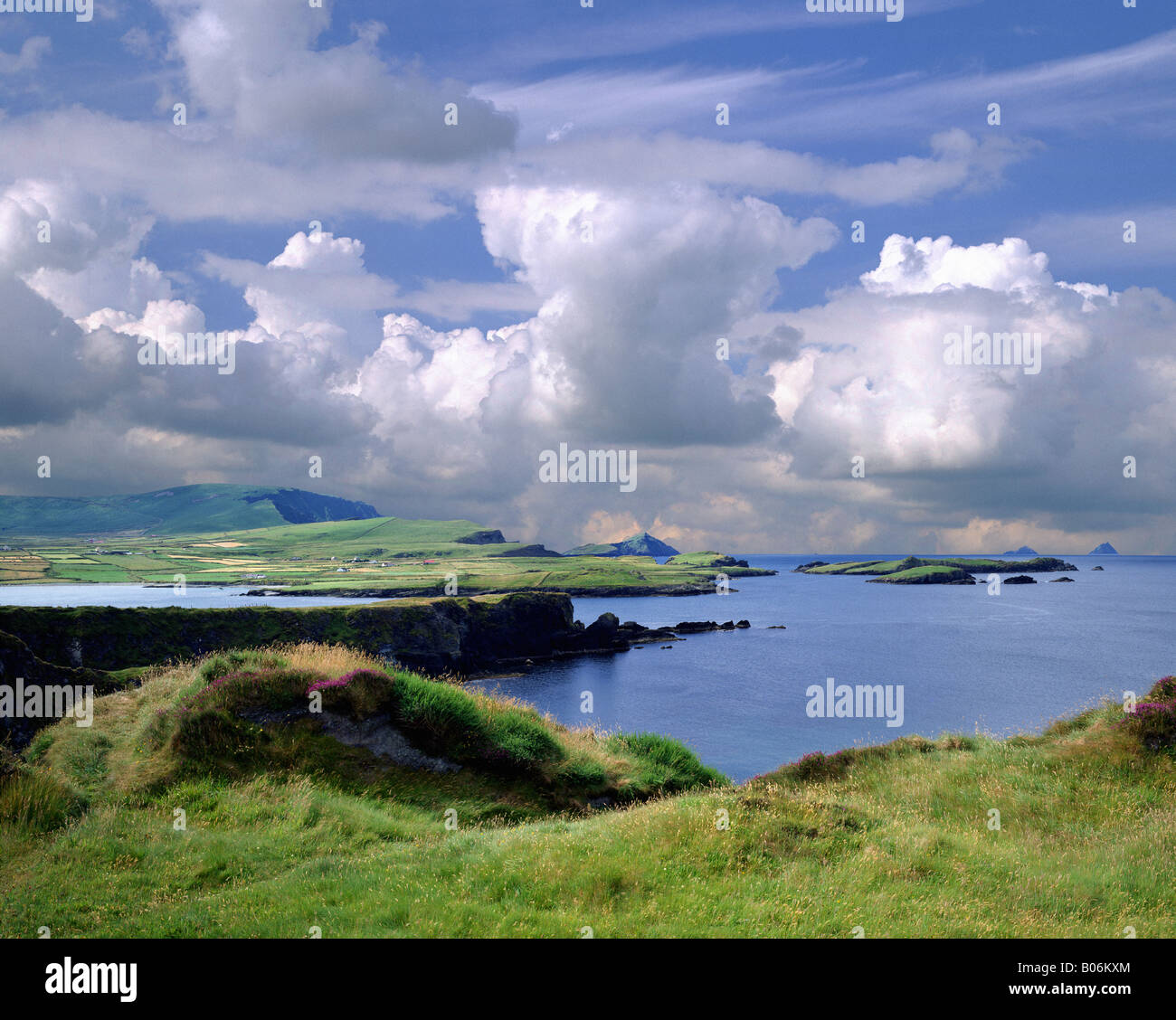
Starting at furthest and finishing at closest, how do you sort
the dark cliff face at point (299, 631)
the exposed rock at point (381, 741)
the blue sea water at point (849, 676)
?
the dark cliff face at point (299, 631), the blue sea water at point (849, 676), the exposed rock at point (381, 741)

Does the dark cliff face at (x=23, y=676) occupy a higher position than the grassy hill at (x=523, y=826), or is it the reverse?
the dark cliff face at (x=23, y=676)

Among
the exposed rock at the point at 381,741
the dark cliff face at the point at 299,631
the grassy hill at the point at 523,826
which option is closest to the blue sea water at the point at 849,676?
the dark cliff face at the point at 299,631

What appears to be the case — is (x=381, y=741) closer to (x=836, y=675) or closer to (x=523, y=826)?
(x=523, y=826)

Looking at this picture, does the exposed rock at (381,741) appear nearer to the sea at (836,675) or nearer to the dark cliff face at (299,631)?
the sea at (836,675)

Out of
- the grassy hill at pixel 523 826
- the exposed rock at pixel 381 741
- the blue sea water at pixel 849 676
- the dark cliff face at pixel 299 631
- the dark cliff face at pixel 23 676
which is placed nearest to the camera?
the grassy hill at pixel 523 826

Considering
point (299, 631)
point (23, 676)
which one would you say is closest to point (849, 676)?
point (299, 631)

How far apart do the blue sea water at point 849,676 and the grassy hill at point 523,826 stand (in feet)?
77.0

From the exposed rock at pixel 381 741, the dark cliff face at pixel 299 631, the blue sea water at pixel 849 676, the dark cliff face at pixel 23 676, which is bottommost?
the blue sea water at pixel 849 676

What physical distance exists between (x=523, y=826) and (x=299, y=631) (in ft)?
250

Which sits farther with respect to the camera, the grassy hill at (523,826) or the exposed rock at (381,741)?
the exposed rock at (381,741)

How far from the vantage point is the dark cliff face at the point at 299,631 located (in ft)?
216
